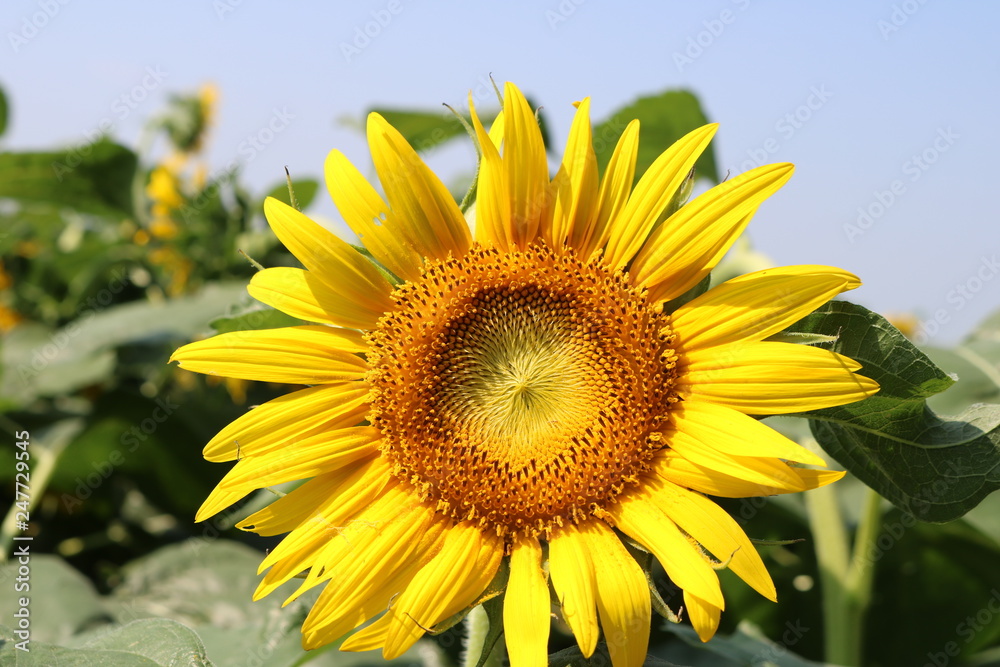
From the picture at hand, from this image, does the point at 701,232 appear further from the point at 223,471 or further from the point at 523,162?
the point at 223,471

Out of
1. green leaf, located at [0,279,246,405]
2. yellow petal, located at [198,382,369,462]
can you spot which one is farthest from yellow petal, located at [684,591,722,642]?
green leaf, located at [0,279,246,405]

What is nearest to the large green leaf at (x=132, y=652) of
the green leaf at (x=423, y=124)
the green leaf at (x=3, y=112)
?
the green leaf at (x=423, y=124)

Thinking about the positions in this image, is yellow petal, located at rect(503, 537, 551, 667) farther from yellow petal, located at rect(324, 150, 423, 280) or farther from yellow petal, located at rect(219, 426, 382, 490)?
yellow petal, located at rect(324, 150, 423, 280)

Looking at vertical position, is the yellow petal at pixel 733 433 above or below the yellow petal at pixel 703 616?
above

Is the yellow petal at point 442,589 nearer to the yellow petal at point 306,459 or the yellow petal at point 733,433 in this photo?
the yellow petal at point 306,459

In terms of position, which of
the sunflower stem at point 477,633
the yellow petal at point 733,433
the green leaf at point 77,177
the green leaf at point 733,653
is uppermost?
the green leaf at point 77,177

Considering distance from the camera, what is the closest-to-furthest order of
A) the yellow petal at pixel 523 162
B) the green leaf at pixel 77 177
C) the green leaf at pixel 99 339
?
the yellow petal at pixel 523 162
the green leaf at pixel 99 339
the green leaf at pixel 77 177

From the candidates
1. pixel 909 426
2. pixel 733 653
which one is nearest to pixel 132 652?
pixel 733 653
